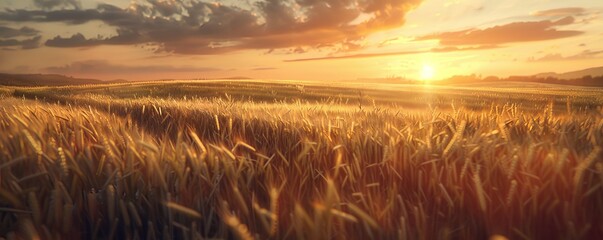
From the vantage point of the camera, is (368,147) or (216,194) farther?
(368,147)

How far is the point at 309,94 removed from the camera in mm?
22609

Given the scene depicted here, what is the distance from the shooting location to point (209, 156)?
1.69 meters

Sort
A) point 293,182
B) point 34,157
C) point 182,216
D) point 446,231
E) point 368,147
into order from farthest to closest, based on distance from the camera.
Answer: point 368,147 < point 34,157 < point 293,182 < point 182,216 < point 446,231

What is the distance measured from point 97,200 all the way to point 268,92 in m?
21.5

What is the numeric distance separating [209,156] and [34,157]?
0.75 meters

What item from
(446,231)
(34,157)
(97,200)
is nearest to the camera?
(446,231)

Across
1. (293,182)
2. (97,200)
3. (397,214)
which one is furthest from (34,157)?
(397,214)

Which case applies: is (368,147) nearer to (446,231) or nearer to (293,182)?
(293,182)

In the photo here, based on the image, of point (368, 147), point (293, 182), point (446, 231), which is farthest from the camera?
point (368, 147)

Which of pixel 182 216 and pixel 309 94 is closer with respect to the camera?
pixel 182 216

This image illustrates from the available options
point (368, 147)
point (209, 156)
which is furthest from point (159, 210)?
point (368, 147)

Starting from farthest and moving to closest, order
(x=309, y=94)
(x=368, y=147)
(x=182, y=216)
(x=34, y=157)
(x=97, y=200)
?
1. (x=309, y=94)
2. (x=368, y=147)
3. (x=34, y=157)
4. (x=97, y=200)
5. (x=182, y=216)

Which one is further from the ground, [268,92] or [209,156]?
[209,156]

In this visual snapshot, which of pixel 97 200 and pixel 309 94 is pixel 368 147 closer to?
pixel 97 200
